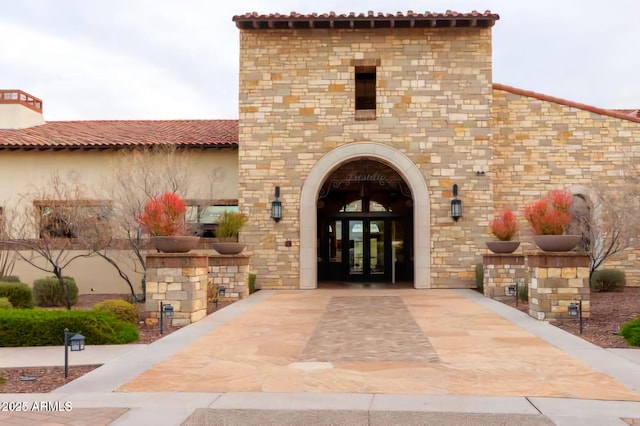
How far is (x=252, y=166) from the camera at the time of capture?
762 inches

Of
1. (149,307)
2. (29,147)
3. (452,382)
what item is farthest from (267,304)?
(29,147)

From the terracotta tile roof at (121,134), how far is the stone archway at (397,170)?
330 cm

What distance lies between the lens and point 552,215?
12383mm

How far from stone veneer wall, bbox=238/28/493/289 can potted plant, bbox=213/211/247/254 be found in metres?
2.12

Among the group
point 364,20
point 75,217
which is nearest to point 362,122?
point 364,20

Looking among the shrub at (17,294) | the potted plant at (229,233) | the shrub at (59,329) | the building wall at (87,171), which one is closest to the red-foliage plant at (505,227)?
the potted plant at (229,233)

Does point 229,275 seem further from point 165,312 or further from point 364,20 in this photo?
point 364,20

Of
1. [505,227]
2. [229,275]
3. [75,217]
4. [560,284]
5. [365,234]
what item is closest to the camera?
[560,284]

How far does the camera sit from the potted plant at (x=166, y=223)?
1234 centimetres

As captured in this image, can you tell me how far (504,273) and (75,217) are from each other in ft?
36.9

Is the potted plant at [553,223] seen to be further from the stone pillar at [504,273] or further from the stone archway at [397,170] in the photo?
the stone archway at [397,170]

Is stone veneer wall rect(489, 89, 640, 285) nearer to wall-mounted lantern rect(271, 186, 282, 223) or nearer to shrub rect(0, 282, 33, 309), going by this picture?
wall-mounted lantern rect(271, 186, 282, 223)

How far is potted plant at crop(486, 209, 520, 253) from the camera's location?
17.0 meters

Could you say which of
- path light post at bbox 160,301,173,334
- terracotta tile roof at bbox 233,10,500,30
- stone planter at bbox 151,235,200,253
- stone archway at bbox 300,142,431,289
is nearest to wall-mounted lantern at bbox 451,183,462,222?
stone archway at bbox 300,142,431,289
